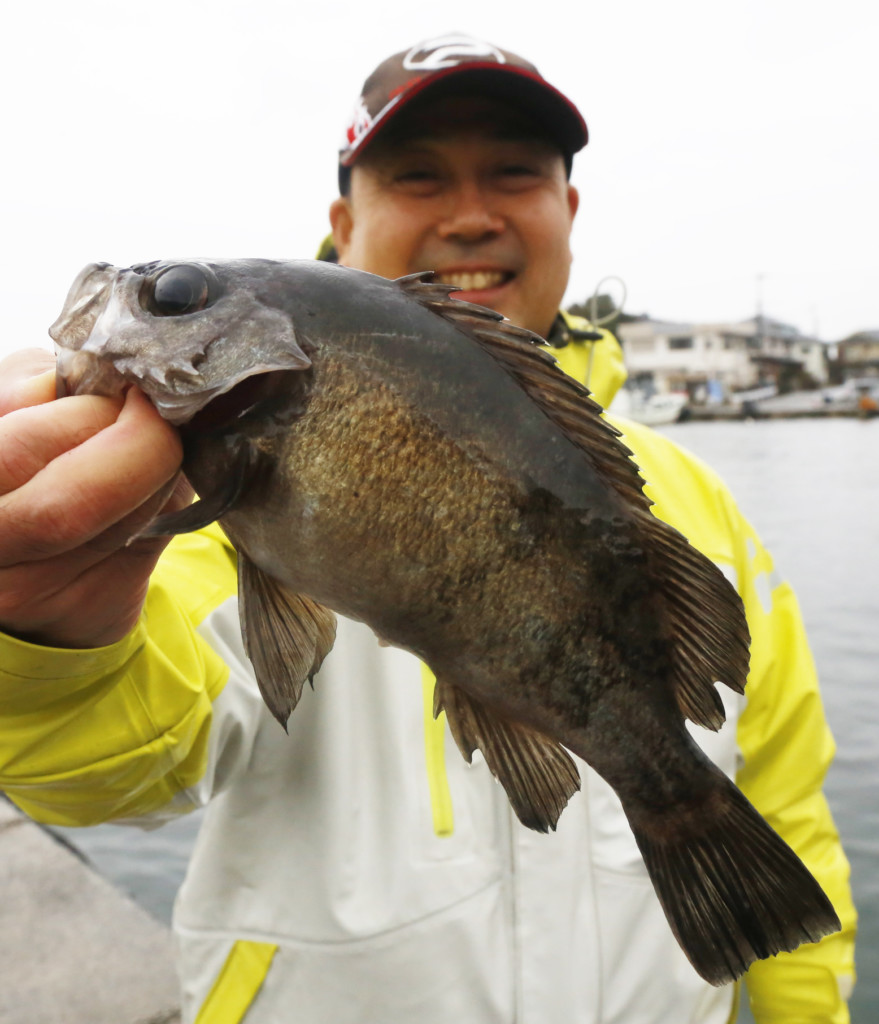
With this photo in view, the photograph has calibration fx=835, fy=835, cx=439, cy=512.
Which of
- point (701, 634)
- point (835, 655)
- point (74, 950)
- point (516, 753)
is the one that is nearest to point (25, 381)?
point (516, 753)

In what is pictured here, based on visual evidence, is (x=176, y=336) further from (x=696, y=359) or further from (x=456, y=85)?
(x=696, y=359)

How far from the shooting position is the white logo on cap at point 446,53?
2588 mm

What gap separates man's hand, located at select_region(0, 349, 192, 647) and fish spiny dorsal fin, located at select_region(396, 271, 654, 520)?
0.48 m

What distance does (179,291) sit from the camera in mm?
1328

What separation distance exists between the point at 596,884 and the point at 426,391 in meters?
1.59

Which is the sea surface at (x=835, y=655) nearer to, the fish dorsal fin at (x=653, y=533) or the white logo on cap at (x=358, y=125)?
the fish dorsal fin at (x=653, y=533)

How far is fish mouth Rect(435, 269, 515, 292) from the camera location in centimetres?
264

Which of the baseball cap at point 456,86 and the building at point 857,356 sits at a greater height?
the baseball cap at point 456,86

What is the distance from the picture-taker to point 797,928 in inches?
51.1

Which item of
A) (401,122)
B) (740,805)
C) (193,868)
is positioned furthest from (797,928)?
(401,122)

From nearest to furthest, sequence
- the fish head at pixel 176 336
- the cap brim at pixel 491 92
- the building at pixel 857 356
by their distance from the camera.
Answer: the fish head at pixel 176 336
the cap brim at pixel 491 92
the building at pixel 857 356

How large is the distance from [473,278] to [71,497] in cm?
176

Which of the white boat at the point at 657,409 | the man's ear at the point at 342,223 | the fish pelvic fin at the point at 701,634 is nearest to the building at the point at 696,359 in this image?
the white boat at the point at 657,409

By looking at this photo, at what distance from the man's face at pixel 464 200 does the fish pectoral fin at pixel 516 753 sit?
1.60m
